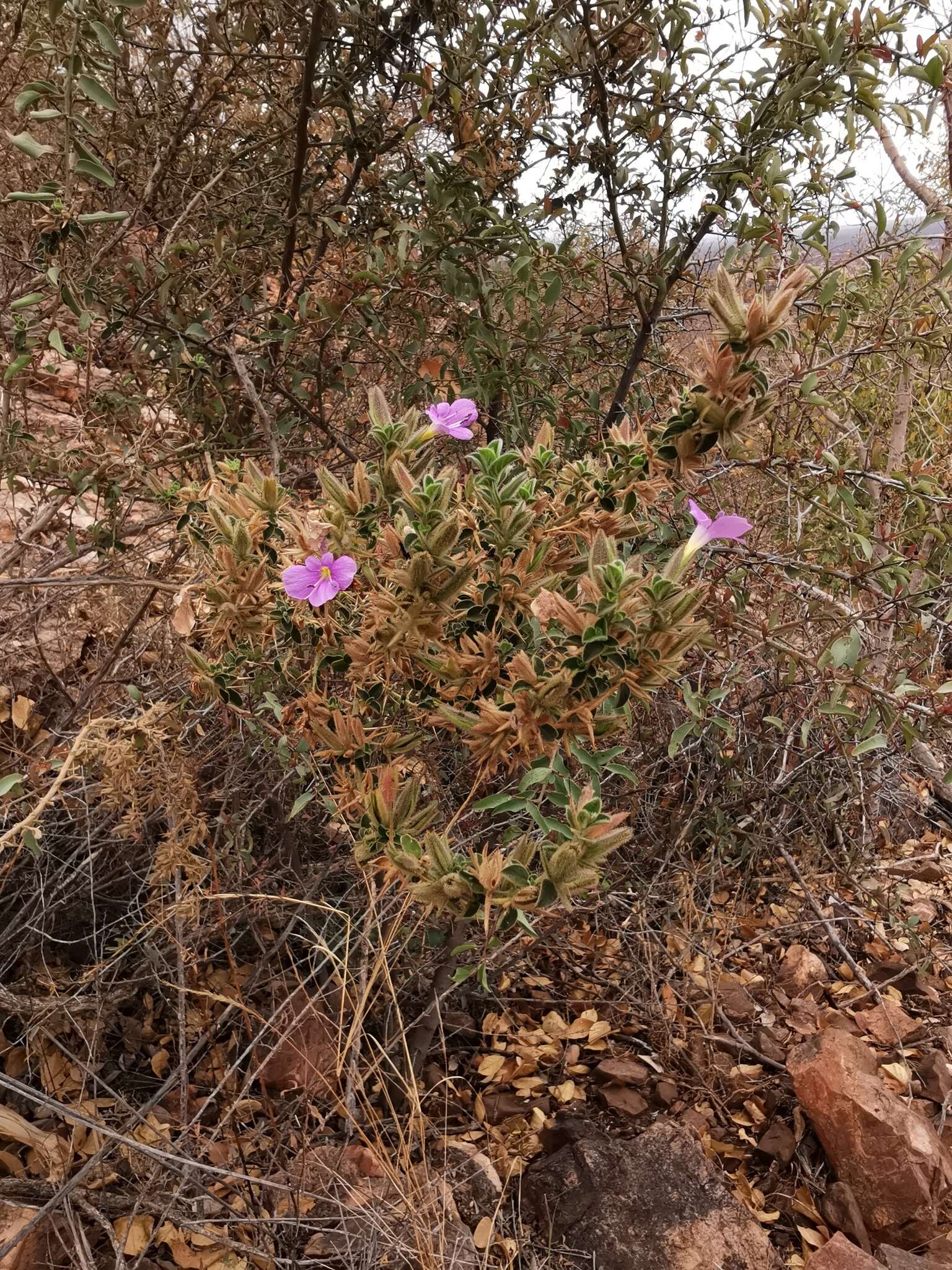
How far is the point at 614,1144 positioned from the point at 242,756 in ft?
3.51

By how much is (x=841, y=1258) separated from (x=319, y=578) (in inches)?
58.6

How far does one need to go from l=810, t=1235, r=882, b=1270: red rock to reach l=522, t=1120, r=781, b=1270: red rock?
8cm

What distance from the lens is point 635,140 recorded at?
6.75 ft

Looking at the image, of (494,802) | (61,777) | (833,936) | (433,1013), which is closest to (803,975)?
(833,936)

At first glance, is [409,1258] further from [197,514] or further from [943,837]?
[943,837]

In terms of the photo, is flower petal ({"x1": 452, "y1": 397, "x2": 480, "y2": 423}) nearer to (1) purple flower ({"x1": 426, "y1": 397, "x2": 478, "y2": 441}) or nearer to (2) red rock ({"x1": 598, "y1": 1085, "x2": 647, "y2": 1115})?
(1) purple flower ({"x1": 426, "y1": 397, "x2": 478, "y2": 441})

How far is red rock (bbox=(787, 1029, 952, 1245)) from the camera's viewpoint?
5.38 feet

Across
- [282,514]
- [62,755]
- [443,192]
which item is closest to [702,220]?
[443,192]

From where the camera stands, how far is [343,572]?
3.60 ft

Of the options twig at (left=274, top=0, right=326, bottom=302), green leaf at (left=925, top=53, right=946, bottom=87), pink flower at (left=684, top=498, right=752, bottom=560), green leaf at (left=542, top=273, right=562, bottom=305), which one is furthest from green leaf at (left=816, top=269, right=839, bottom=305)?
twig at (left=274, top=0, right=326, bottom=302)

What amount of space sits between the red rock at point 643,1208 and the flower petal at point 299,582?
1.23 metres

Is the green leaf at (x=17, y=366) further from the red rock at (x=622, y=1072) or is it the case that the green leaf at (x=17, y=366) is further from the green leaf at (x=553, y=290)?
the red rock at (x=622, y=1072)

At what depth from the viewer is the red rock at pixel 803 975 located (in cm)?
223

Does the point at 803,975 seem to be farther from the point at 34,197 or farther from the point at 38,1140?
the point at 34,197
